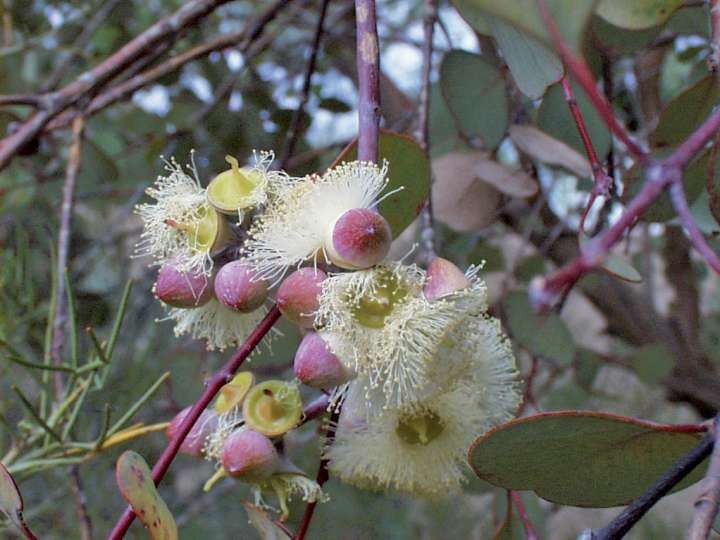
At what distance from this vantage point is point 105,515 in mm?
1523

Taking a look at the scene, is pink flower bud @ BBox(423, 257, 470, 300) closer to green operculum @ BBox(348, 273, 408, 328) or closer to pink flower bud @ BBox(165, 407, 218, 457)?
green operculum @ BBox(348, 273, 408, 328)

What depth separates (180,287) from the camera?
1.84 feet

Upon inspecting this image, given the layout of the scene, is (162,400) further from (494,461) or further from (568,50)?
(568,50)

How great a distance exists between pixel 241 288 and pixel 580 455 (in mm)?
239

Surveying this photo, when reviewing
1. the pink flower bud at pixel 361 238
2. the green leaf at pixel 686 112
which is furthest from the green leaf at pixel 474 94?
the pink flower bud at pixel 361 238

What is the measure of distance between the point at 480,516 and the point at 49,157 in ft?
4.12

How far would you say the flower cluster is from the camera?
514mm

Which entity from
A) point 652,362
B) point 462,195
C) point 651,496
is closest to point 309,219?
point 651,496

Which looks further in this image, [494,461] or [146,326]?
[146,326]

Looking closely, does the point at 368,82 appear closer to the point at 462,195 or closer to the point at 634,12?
the point at 634,12

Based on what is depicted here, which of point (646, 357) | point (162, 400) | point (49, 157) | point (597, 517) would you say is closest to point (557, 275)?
point (646, 357)

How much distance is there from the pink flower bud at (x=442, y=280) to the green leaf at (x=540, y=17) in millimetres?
198

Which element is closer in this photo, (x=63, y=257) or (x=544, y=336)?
(x=63, y=257)

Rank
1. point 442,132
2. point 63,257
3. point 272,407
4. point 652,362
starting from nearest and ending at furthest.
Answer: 1. point 272,407
2. point 63,257
3. point 442,132
4. point 652,362
